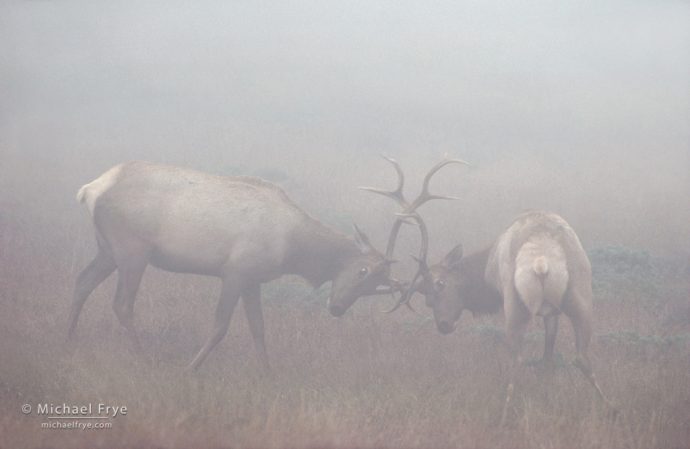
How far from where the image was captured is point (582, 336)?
6.84 metres

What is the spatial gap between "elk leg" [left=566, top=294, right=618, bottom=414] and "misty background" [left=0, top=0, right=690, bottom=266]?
495cm

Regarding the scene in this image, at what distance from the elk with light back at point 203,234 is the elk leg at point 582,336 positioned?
1.96m

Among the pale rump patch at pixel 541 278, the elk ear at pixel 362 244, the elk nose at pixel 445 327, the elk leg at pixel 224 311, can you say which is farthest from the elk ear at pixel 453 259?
the elk leg at pixel 224 311

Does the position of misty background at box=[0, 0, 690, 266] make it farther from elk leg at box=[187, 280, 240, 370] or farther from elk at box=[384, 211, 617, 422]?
elk at box=[384, 211, 617, 422]

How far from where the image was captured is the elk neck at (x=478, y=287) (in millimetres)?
8359

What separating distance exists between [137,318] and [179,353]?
100 cm

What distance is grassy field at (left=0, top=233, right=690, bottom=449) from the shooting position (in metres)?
5.66

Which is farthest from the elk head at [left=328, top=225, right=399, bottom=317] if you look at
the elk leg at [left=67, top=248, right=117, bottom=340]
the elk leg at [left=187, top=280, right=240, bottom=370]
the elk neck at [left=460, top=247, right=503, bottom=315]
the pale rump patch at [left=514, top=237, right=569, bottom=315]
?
the elk leg at [left=67, top=248, right=117, bottom=340]

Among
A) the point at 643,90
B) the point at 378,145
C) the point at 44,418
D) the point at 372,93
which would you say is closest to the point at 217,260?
the point at 44,418

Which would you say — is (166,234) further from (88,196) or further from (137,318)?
(137,318)

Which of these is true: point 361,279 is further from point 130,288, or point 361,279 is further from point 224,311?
point 130,288

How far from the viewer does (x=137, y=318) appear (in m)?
8.74

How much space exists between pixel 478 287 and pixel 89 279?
162 inches

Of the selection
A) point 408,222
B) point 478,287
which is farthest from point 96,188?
point 478,287
